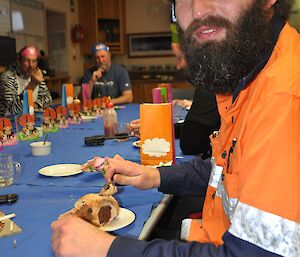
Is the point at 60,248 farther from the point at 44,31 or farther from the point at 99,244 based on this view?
the point at 44,31

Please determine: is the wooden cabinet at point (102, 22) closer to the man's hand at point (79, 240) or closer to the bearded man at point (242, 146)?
the bearded man at point (242, 146)

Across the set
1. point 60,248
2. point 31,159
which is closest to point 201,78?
point 60,248

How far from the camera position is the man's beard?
945 millimetres

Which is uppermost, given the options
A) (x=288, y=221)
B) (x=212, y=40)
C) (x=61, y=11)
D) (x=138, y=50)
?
(x=61, y=11)

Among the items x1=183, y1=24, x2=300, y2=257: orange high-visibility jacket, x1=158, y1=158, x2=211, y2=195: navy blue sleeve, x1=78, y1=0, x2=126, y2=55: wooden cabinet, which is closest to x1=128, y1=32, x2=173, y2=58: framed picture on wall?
x1=78, y1=0, x2=126, y2=55: wooden cabinet

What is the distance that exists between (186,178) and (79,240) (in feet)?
1.97

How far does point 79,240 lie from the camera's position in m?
0.80

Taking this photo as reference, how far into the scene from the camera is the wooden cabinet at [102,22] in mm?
6703

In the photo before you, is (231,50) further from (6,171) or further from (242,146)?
(6,171)

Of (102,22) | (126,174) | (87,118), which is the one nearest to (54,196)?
(126,174)

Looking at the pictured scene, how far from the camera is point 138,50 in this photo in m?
7.18

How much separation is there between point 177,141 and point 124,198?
988 mm

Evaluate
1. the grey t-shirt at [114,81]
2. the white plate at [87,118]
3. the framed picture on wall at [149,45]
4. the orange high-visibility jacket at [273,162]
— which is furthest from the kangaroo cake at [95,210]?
the framed picture on wall at [149,45]

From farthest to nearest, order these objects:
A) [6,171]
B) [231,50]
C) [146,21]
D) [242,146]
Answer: [146,21] < [6,171] < [231,50] < [242,146]
